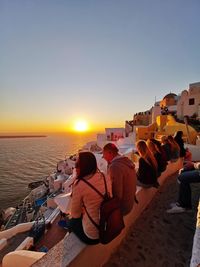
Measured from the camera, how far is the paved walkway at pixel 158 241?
257 centimetres

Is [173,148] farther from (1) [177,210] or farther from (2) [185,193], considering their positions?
(1) [177,210]

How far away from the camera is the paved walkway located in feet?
8.44

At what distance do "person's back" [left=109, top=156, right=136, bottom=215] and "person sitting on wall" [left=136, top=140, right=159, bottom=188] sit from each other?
43.0 inches

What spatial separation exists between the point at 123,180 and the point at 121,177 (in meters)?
0.08

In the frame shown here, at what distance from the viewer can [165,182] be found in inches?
223

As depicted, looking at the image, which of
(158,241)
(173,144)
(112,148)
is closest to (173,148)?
(173,144)

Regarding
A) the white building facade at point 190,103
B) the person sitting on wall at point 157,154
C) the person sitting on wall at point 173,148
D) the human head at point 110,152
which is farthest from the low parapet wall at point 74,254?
the white building facade at point 190,103

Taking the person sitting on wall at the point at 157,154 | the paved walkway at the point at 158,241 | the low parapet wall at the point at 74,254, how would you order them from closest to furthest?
1. the low parapet wall at the point at 74,254
2. the paved walkway at the point at 158,241
3. the person sitting on wall at the point at 157,154

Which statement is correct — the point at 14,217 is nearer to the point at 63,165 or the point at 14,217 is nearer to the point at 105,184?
the point at 63,165

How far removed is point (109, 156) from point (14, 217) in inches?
784

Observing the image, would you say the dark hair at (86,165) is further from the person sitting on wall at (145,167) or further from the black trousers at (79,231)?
the person sitting on wall at (145,167)

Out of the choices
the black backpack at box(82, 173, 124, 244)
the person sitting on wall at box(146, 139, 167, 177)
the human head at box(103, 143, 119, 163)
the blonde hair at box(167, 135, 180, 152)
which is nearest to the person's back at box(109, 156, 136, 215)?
the human head at box(103, 143, 119, 163)

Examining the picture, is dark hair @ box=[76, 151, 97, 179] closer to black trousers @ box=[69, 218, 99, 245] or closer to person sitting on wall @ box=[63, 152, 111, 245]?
person sitting on wall @ box=[63, 152, 111, 245]

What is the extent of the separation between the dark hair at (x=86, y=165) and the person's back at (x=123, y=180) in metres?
0.63
